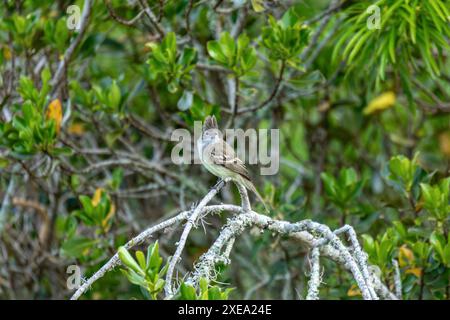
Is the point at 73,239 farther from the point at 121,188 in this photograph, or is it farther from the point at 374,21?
the point at 374,21

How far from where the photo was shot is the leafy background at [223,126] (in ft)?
12.0

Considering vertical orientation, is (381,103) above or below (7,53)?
below

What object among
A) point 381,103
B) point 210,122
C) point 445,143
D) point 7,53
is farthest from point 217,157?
point 445,143

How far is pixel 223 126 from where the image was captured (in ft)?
15.6

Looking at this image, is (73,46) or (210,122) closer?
(210,122)

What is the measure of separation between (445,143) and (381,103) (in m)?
0.80

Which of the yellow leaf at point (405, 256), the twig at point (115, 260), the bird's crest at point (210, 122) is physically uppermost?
the bird's crest at point (210, 122)

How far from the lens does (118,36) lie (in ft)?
17.5

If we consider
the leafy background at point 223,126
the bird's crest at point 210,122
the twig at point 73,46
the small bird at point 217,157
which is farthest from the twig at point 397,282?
the twig at point 73,46

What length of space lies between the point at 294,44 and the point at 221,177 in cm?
80

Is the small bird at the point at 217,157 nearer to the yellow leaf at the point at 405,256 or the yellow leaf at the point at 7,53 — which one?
the yellow leaf at the point at 405,256

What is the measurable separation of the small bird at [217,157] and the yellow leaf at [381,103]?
4.68ft

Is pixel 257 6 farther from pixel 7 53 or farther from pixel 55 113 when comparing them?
pixel 7 53

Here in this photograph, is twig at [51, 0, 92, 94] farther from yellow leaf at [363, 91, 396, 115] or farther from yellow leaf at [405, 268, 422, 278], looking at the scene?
yellow leaf at [405, 268, 422, 278]
